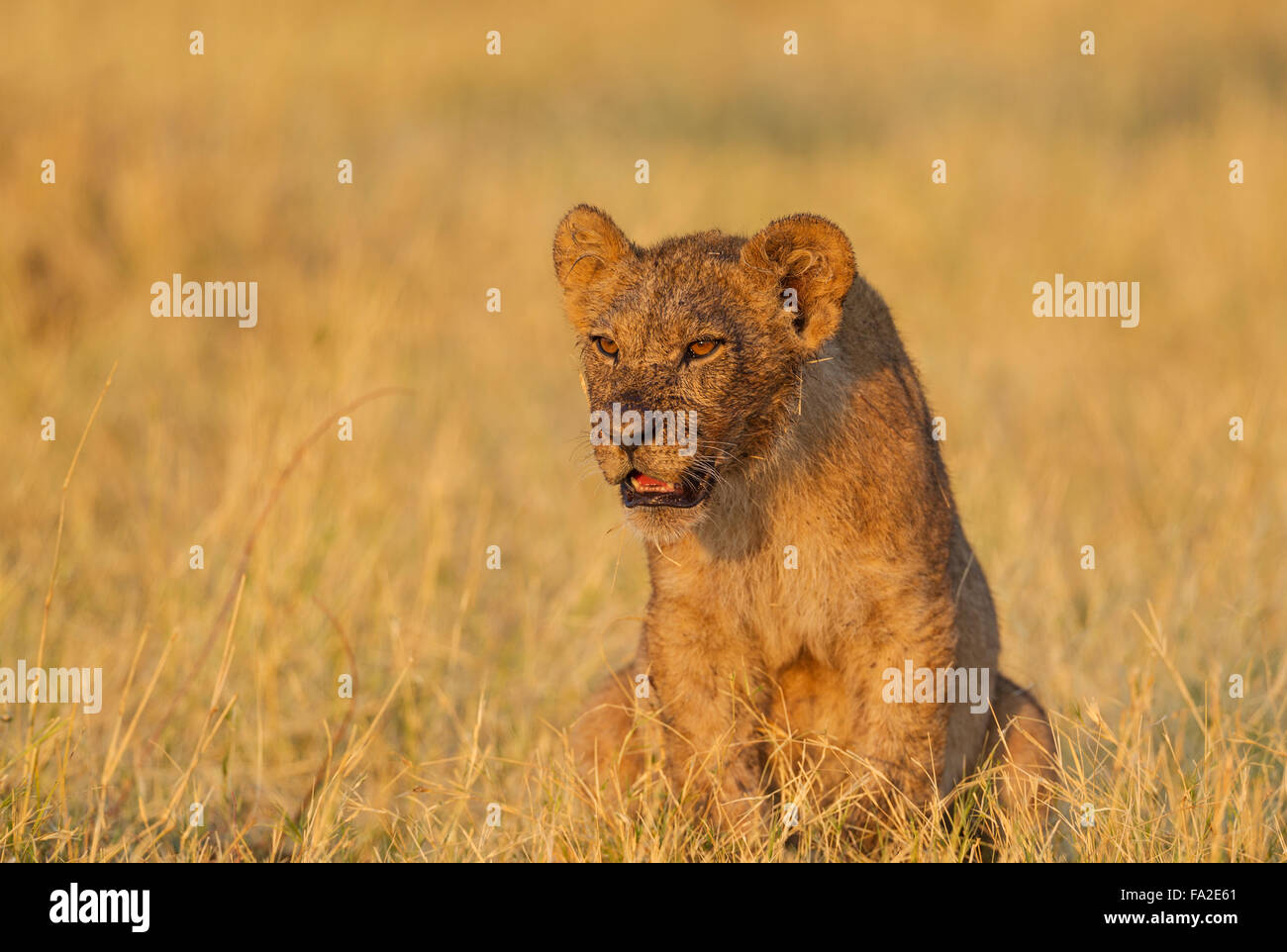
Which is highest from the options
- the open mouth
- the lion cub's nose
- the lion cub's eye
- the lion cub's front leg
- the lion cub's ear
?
the lion cub's ear

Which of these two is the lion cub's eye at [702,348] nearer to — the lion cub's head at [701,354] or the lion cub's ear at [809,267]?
the lion cub's head at [701,354]

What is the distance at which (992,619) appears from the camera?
572 cm

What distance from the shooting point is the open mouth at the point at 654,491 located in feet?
15.2

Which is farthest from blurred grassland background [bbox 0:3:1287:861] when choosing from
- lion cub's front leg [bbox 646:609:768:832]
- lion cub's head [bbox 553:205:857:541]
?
lion cub's head [bbox 553:205:857:541]

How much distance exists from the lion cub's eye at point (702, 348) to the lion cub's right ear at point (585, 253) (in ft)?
1.80

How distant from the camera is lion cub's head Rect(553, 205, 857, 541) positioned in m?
4.54

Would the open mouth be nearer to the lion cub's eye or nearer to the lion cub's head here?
the lion cub's head

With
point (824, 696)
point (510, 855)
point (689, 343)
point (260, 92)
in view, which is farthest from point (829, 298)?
point (260, 92)

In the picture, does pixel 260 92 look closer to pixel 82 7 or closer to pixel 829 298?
pixel 82 7

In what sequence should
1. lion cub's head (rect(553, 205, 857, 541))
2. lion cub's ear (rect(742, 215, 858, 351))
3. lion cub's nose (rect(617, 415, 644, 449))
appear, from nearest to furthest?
1. lion cub's nose (rect(617, 415, 644, 449))
2. lion cub's head (rect(553, 205, 857, 541))
3. lion cub's ear (rect(742, 215, 858, 351))

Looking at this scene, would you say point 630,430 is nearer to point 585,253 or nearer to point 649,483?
point 649,483

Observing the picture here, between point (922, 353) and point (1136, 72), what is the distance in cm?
919
